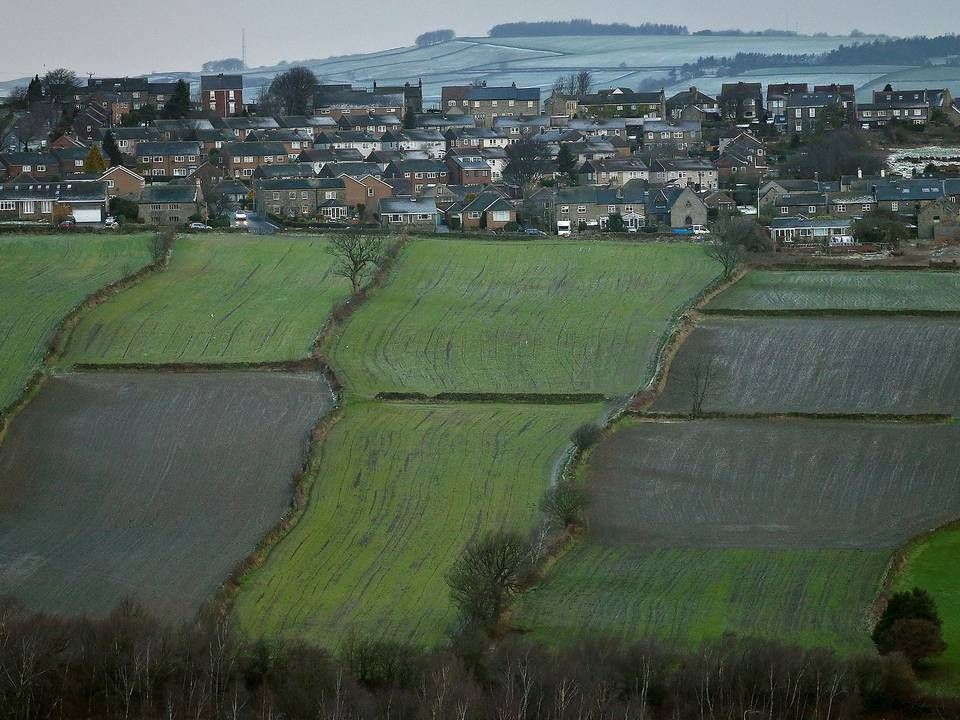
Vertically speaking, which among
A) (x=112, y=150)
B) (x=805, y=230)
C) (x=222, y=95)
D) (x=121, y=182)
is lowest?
(x=805, y=230)

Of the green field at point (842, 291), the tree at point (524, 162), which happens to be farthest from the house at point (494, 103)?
the green field at point (842, 291)

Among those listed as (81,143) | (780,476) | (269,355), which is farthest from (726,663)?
(81,143)

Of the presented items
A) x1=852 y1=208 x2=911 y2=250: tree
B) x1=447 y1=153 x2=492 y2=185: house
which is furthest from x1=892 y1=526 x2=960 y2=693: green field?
x1=447 y1=153 x2=492 y2=185: house

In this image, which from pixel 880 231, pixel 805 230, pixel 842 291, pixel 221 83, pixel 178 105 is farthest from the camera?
pixel 221 83

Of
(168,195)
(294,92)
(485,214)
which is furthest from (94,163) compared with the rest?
(294,92)

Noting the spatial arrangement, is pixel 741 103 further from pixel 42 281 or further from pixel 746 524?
pixel 746 524

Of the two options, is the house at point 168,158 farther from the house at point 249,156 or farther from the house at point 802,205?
the house at point 802,205
